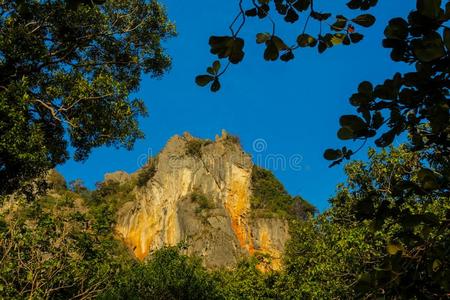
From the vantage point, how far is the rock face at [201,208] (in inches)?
2405

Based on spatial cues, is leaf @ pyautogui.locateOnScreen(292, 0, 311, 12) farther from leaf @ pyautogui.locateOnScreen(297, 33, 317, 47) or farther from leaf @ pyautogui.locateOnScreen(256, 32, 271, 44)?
leaf @ pyautogui.locateOnScreen(256, 32, 271, 44)

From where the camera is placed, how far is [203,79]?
223 centimetres

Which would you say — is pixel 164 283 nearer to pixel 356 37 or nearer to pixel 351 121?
pixel 356 37

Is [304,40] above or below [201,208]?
below

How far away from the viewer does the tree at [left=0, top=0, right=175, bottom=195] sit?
11.0 meters

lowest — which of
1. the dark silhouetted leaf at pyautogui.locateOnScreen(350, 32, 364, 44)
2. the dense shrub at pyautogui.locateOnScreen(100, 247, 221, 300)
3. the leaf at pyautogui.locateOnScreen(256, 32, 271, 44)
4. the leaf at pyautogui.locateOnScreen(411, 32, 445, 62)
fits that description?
the leaf at pyautogui.locateOnScreen(411, 32, 445, 62)

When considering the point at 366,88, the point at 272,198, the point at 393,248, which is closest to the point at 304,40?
the point at 366,88

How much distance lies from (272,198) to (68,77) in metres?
60.2

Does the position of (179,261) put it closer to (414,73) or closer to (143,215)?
(414,73)

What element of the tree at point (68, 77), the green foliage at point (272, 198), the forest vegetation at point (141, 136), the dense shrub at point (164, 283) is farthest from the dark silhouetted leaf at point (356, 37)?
the green foliage at point (272, 198)

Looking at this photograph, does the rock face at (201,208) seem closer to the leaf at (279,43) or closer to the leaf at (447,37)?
the leaf at (279,43)

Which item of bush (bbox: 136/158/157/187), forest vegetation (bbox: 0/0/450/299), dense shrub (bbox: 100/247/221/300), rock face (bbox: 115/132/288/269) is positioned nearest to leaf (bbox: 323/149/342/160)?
forest vegetation (bbox: 0/0/450/299)

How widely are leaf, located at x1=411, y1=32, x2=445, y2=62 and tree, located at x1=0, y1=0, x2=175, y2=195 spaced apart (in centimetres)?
995

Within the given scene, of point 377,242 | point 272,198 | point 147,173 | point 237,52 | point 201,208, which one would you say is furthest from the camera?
point 147,173
